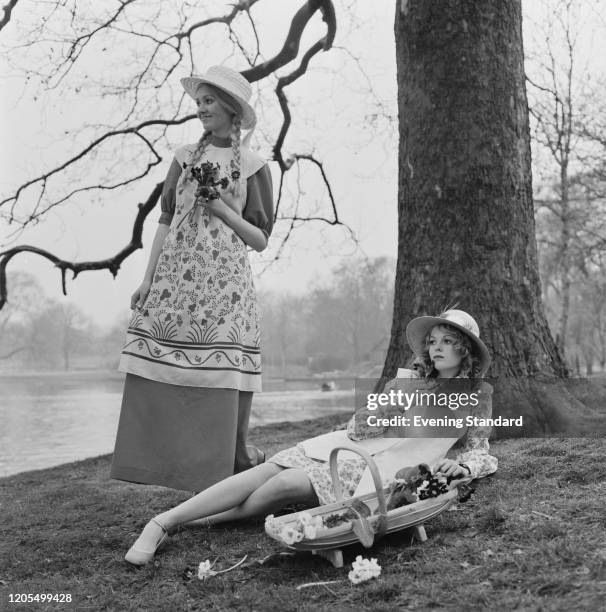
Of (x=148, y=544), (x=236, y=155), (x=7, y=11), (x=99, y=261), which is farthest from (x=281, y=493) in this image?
(x=7, y=11)

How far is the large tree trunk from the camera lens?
4.35 m

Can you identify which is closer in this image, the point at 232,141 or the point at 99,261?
the point at 232,141

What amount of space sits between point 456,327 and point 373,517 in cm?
92

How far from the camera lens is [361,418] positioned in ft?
10.6

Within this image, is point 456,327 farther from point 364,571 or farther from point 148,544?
point 148,544

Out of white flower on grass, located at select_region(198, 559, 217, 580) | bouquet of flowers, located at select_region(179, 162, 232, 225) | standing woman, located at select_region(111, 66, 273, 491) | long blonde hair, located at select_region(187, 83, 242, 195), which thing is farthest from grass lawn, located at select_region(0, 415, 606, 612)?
long blonde hair, located at select_region(187, 83, 242, 195)

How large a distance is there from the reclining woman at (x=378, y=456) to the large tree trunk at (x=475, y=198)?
1167mm

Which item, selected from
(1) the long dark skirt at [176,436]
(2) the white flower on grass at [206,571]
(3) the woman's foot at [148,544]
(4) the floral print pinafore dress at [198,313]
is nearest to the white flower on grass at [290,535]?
(2) the white flower on grass at [206,571]

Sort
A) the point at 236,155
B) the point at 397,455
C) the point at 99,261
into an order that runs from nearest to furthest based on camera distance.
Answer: the point at 397,455 < the point at 236,155 < the point at 99,261

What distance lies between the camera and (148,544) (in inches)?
115

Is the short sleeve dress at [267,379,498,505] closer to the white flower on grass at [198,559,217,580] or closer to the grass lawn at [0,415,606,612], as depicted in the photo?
the grass lawn at [0,415,606,612]

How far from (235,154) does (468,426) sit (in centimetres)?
163

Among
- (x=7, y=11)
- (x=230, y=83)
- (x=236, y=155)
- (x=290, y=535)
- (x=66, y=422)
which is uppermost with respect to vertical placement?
(x=7, y=11)

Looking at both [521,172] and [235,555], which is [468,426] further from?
[521,172]
